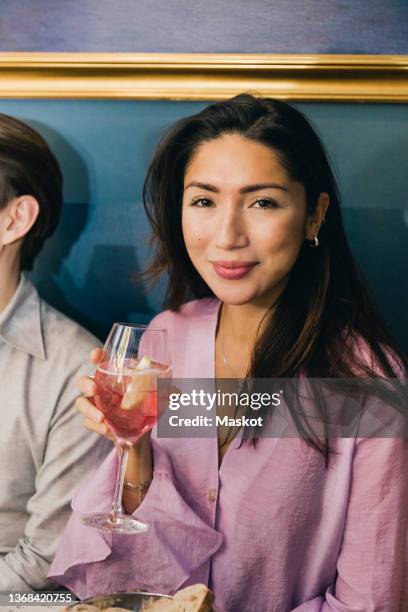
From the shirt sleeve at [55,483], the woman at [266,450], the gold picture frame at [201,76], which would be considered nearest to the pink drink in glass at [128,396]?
the woman at [266,450]

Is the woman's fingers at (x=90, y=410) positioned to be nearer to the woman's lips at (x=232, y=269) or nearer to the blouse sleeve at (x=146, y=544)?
the blouse sleeve at (x=146, y=544)

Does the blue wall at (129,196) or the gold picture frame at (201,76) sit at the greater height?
the gold picture frame at (201,76)

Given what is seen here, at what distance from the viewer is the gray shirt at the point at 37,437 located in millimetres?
1088

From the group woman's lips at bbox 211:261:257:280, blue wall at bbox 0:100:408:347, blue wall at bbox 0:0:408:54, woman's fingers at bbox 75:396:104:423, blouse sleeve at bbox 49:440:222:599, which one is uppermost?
blue wall at bbox 0:0:408:54

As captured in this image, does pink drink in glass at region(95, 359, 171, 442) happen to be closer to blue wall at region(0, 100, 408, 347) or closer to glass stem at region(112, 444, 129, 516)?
glass stem at region(112, 444, 129, 516)

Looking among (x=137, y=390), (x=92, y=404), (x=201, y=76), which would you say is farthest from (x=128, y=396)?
(x=201, y=76)

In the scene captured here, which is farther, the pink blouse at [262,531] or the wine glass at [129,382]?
the pink blouse at [262,531]

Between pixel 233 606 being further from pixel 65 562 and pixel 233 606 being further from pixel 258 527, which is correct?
pixel 65 562

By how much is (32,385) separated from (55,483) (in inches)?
6.0

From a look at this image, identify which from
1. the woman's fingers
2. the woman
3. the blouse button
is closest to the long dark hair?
the woman

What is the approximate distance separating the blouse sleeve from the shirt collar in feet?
0.70

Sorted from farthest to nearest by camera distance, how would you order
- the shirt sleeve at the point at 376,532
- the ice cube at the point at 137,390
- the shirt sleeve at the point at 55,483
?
the shirt sleeve at the point at 55,483, the shirt sleeve at the point at 376,532, the ice cube at the point at 137,390

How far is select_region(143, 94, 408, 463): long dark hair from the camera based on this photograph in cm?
101

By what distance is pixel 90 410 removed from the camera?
0.93 meters
